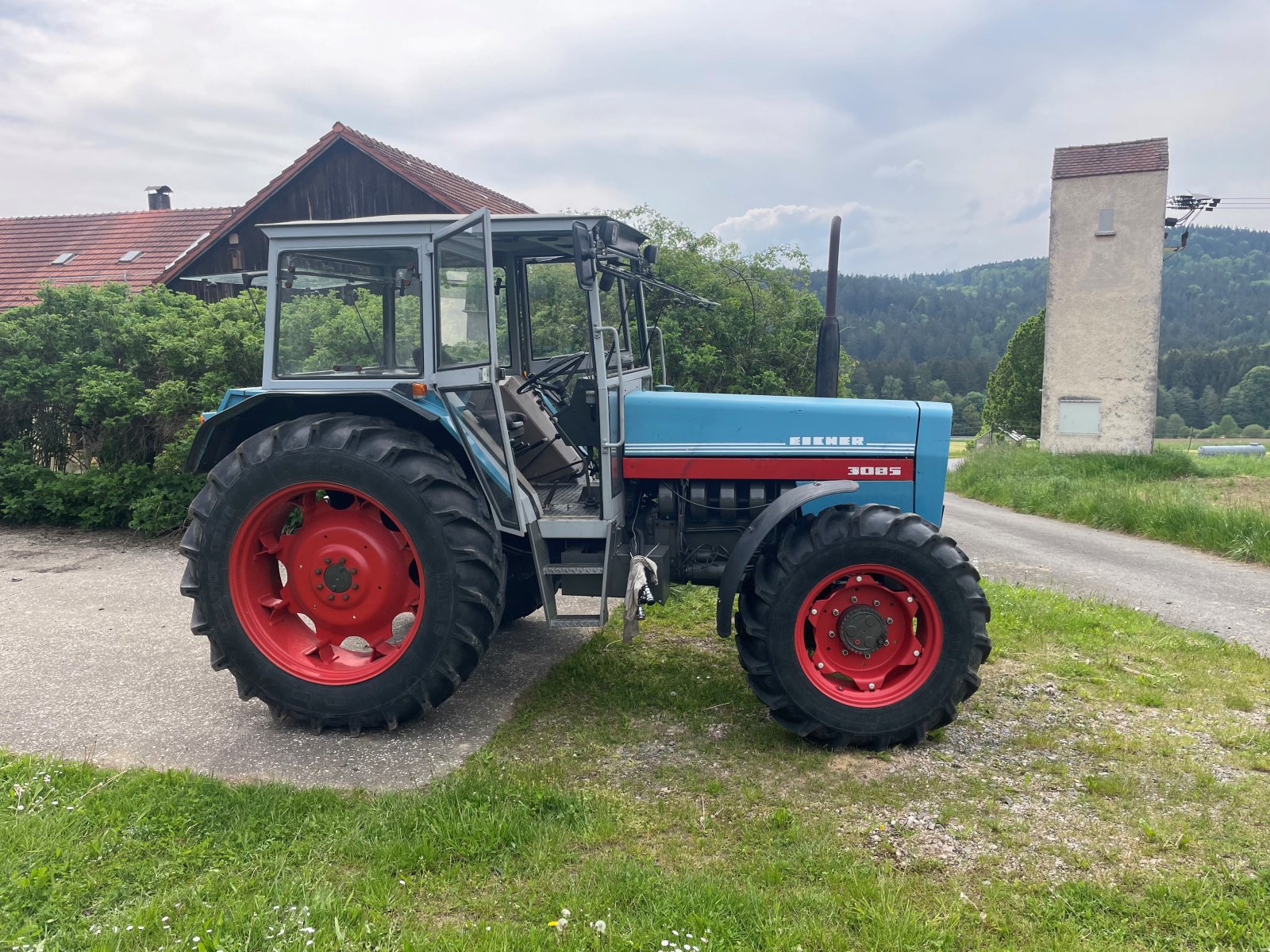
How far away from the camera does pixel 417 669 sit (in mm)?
4051

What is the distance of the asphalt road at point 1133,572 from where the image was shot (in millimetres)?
6898

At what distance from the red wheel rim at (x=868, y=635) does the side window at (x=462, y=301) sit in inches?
82.0

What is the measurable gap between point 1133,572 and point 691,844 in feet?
23.8

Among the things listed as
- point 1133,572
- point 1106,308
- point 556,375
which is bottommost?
point 1133,572

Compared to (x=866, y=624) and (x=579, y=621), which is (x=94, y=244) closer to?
(x=579, y=621)

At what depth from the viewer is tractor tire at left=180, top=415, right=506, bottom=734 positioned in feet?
13.2

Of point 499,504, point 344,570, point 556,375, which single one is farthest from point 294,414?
point 556,375

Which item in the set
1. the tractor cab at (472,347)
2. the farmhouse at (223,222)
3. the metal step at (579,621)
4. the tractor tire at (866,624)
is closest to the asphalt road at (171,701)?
the metal step at (579,621)

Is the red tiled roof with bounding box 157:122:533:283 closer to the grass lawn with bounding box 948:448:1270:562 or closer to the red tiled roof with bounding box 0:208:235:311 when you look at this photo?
the red tiled roof with bounding box 0:208:235:311

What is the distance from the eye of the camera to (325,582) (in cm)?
426

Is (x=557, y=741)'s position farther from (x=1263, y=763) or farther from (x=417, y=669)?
(x=1263, y=763)

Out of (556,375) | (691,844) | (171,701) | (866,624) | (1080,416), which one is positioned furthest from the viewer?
(1080,416)

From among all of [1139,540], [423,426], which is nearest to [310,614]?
[423,426]

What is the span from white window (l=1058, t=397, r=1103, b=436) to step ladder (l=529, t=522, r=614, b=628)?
635 inches
